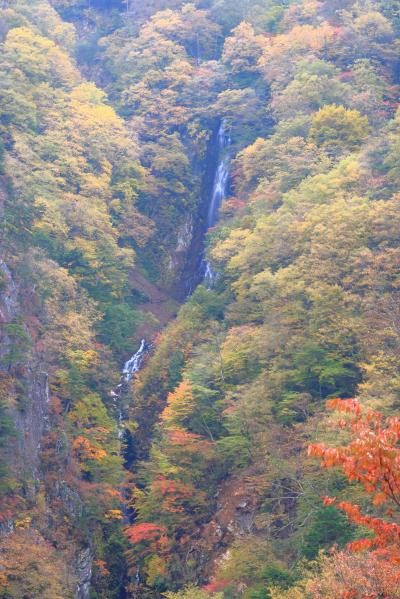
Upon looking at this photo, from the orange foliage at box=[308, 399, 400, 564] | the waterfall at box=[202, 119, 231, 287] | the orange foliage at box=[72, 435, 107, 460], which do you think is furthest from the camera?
the waterfall at box=[202, 119, 231, 287]

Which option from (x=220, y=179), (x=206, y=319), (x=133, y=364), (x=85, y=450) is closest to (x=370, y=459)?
(x=85, y=450)

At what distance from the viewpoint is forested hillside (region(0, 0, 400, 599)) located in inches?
659

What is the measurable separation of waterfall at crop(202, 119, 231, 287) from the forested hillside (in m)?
0.20

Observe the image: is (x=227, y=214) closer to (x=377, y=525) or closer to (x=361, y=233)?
(x=361, y=233)

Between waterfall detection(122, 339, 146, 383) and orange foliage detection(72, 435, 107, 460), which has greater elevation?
orange foliage detection(72, 435, 107, 460)

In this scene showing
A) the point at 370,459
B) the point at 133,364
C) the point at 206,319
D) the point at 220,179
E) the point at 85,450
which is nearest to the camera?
the point at 370,459

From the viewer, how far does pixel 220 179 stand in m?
42.0

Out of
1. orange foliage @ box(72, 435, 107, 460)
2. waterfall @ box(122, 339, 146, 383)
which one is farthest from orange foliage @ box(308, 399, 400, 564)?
waterfall @ box(122, 339, 146, 383)

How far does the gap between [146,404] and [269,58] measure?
2622 cm

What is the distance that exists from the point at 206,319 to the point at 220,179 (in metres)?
15.5

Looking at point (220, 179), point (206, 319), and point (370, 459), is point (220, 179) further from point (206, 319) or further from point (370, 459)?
point (370, 459)

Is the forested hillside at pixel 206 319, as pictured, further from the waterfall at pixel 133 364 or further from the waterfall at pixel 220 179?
the waterfall at pixel 220 179

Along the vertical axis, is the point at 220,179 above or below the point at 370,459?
below

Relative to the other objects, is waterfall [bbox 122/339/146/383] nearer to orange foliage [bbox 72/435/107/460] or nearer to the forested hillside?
the forested hillside
